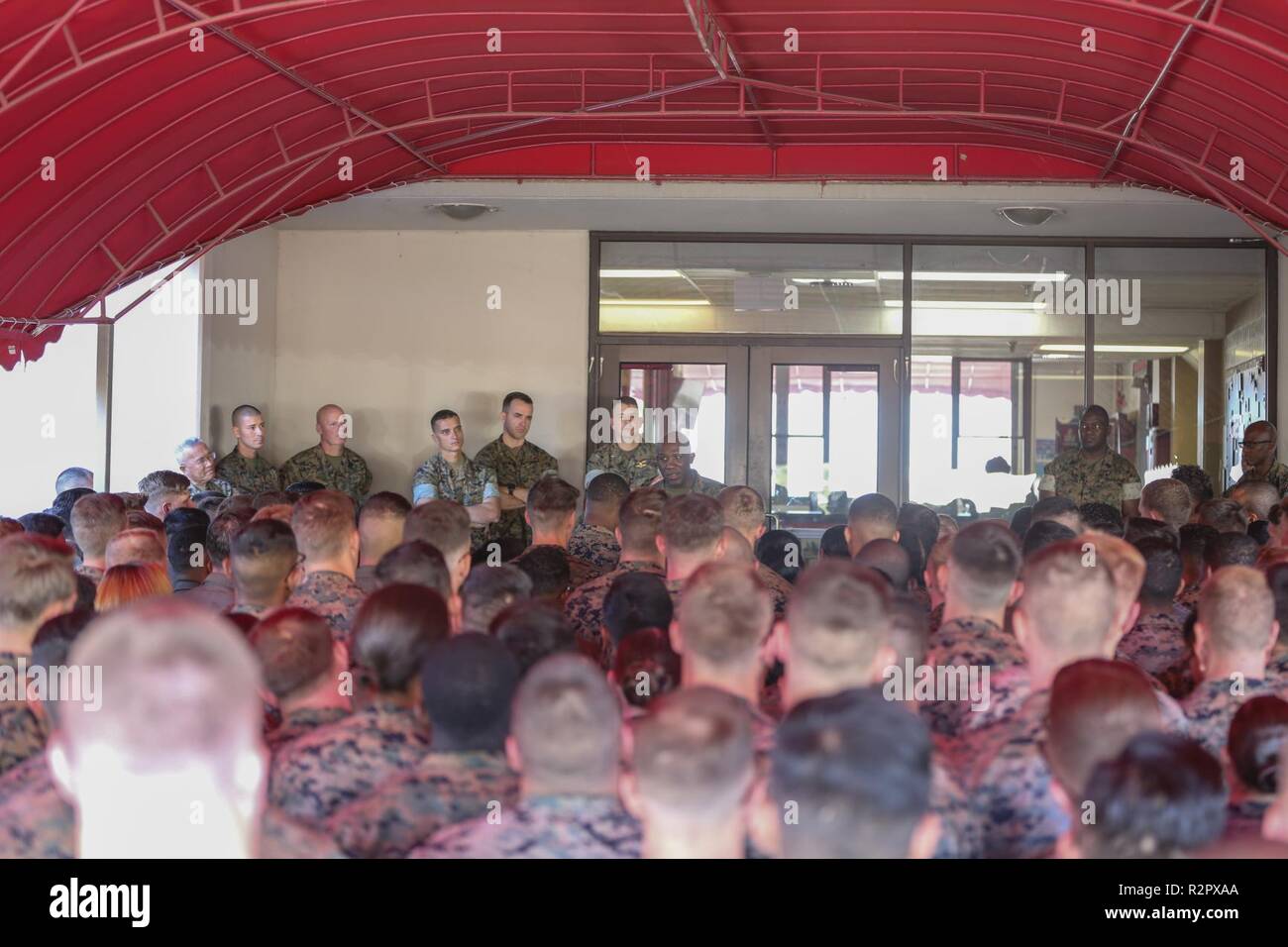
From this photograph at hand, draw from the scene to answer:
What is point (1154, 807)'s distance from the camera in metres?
2.53

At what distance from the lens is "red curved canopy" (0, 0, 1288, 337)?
6.85 metres

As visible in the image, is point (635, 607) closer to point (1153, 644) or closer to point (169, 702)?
point (1153, 644)

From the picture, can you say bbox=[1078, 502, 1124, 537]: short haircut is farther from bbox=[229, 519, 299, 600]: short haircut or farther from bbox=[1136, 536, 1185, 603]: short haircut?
bbox=[229, 519, 299, 600]: short haircut

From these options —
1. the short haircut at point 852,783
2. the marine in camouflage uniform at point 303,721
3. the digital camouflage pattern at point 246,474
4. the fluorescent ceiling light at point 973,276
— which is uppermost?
the fluorescent ceiling light at point 973,276

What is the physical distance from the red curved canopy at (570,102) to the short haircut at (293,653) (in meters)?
3.23

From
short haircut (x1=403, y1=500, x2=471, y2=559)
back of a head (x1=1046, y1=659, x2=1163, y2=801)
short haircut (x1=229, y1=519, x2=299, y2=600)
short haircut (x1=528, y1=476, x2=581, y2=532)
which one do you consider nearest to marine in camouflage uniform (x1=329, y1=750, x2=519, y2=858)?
back of a head (x1=1046, y1=659, x2=1163, y2=801)

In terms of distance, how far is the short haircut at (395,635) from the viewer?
372 centimetres

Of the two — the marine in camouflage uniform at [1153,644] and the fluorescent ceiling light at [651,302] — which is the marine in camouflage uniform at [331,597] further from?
the fluorescent ceiling light at [651,302]

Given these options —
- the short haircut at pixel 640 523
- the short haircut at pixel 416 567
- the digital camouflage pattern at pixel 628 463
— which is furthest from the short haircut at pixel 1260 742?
the digital camouflage pattern at pixel 628 463

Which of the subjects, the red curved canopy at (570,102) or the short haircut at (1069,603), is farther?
the red curved canopy at (570,102)

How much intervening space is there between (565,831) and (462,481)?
743 cm

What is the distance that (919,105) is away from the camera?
8734 mm

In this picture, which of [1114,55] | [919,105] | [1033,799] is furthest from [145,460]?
[1033,799]

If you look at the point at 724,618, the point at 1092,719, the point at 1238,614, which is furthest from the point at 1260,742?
the point at 724,618
